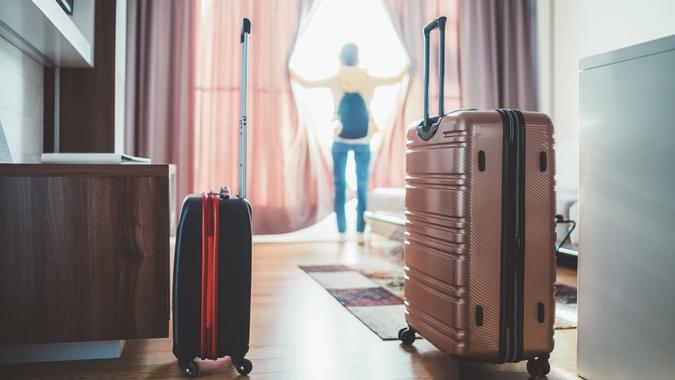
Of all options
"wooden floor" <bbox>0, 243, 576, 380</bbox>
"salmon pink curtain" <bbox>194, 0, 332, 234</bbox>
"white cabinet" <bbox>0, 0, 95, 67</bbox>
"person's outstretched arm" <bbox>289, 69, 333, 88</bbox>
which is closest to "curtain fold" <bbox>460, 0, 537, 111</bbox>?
"person's outstretched arm" <bbox>289, 69, 333, 88</bbox>

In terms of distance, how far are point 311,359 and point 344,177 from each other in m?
2.96

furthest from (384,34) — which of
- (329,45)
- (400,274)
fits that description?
(400,274)

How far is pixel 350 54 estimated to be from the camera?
4586 mm

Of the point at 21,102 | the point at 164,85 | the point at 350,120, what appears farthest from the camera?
the point at 350,120

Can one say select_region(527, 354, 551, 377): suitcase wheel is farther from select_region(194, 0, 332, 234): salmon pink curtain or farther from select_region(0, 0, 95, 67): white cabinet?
select_region(194, 0, 332, 234): salmon pink curtain

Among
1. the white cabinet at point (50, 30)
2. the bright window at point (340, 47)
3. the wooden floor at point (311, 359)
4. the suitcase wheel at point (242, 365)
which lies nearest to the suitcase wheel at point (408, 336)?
the wooden floor at point (311, 359)

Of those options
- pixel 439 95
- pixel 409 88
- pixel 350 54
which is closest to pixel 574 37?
pixel 409 88

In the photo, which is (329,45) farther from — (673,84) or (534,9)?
(673,84)

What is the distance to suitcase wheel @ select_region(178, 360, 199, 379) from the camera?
149 centimetres

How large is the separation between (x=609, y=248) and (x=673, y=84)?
0.36 meters

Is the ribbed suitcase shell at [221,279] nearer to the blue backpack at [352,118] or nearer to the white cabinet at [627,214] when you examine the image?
the white cabinet at [627,214]

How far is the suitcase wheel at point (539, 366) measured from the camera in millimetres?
1479

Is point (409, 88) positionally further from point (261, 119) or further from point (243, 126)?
point (243, 126)

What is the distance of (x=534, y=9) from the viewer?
5.00 meters
